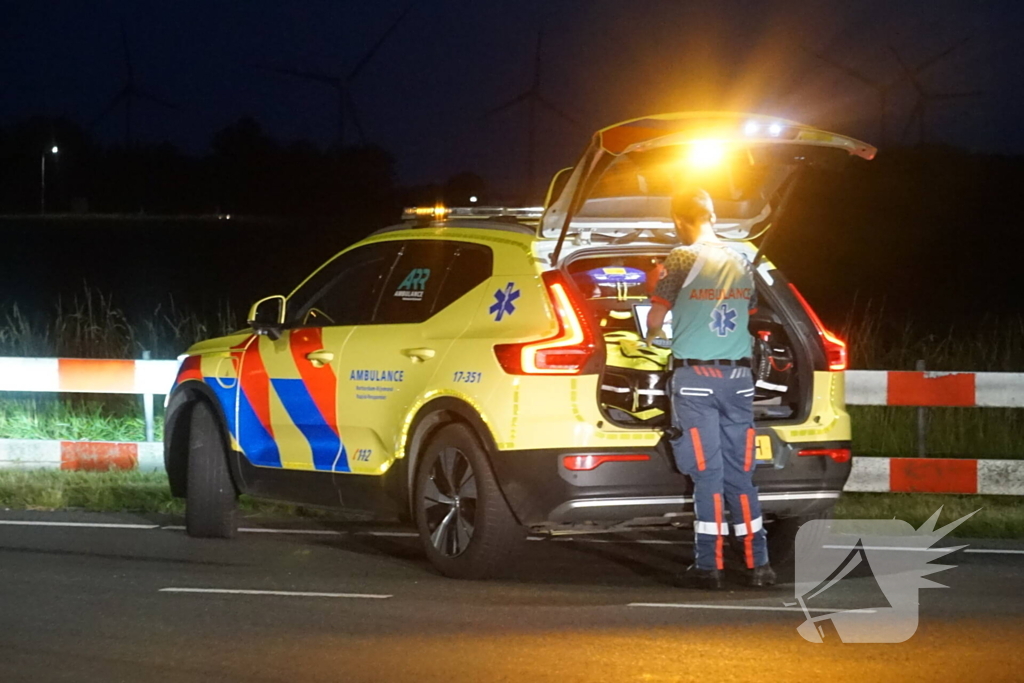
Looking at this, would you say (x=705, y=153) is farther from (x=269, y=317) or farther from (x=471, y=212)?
(x=269, y=317)

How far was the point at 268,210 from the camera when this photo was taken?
112 m

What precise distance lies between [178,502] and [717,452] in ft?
14.7

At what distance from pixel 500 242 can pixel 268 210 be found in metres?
→ 106

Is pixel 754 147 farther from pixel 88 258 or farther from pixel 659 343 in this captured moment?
pixel 88 258

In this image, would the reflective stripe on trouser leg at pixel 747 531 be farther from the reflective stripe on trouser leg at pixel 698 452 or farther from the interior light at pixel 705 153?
the interior light at pixel 705 153

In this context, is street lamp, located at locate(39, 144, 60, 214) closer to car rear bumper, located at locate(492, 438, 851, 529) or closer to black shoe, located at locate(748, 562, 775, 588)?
car rear bumper, located at locate(492, 438, 851, 529)

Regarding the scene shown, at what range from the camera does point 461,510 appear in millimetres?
7445

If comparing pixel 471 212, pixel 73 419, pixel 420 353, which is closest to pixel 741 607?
pixel 420 353

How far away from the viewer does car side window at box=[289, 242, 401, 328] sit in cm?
833

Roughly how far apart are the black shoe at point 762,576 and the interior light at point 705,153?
6.14 ft

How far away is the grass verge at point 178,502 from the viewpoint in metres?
9.78

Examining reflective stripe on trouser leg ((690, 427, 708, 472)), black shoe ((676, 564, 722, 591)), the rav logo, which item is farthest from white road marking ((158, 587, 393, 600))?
the rav logo

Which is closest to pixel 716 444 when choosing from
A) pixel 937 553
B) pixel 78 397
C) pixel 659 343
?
pixel 659 343

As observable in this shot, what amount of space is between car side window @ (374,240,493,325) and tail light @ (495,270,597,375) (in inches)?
22.4
